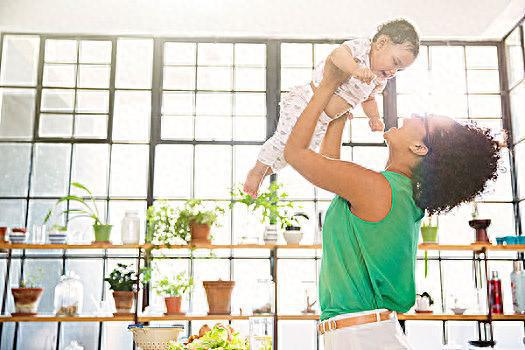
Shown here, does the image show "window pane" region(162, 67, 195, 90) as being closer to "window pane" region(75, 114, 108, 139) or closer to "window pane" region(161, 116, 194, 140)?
"window pane" region(161, 116, 194, 140)

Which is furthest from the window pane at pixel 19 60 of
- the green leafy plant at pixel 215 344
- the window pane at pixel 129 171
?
the green leafy plant at pixel 215 344

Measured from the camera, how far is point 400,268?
5.26 ft

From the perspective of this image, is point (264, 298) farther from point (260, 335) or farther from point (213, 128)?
point (213, 128)

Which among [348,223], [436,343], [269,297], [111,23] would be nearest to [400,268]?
[348,223]

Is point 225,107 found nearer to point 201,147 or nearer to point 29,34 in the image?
point 201,147

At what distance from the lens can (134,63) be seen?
491 cm

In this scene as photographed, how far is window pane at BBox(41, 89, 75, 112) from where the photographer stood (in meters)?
4.79

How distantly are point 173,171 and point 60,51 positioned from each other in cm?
135

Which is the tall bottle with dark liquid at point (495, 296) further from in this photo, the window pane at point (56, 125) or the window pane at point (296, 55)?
the window pane at point (56, 125)

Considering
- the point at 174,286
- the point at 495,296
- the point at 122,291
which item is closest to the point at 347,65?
the point at 174,286

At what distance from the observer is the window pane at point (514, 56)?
4684 mm

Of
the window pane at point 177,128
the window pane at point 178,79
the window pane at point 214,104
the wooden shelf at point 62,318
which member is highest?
the window pane at point 178,79

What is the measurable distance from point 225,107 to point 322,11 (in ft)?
3.47

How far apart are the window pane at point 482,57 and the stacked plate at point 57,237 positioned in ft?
11.1
